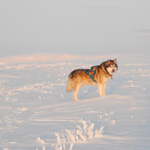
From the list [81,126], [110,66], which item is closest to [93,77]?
[110,66]

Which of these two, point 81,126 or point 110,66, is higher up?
point 110,66

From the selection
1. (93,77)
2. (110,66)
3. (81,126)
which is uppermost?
(110,66)

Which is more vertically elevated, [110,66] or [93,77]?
[110,66]

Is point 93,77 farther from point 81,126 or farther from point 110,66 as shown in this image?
point 81,126

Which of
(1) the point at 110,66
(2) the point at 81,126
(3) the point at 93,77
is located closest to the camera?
(2) the point at 81,126

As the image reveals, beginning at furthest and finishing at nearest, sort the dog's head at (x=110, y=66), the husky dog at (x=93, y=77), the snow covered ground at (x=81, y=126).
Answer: the husky dog at (x=93, y=77)
the dog's head at (x=110, y=66)
the snow covered ground at (x=81, y=126)

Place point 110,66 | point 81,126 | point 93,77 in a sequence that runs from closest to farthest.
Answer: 1. point 81,126
2. point 110,66
3. point 93,77

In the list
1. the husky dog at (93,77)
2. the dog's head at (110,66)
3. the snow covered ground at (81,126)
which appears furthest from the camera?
the husky dog at (93,77)

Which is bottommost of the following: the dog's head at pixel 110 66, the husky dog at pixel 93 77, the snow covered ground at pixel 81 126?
the snow covered ground at pixel 81 126

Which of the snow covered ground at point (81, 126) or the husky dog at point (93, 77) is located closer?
the snow covered ground at point (81, 126)

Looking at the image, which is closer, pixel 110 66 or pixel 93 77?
pixel 110 66

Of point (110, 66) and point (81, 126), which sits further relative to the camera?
point (110, 66)

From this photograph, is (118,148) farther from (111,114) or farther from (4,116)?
(4,116)

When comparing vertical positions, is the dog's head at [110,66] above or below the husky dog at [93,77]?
above
